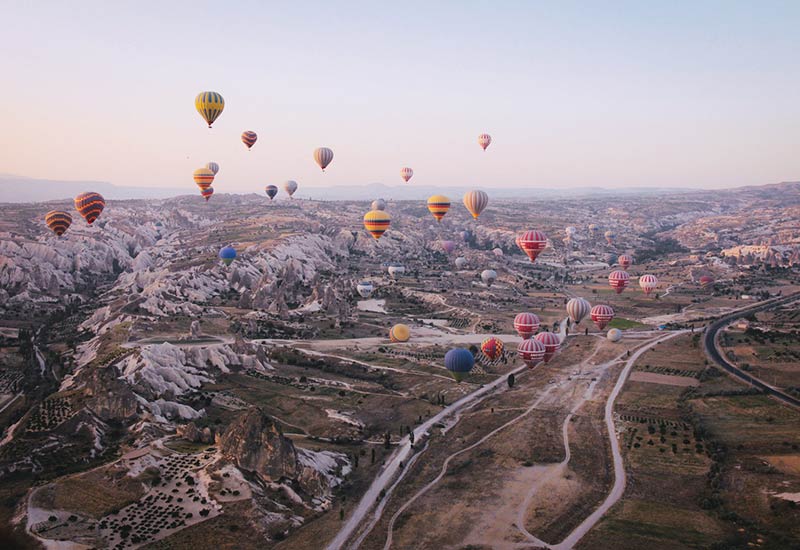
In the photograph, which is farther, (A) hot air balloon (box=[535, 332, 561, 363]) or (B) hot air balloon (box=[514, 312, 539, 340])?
(B) hot air balloon (box=[514, 312, 539, 340])

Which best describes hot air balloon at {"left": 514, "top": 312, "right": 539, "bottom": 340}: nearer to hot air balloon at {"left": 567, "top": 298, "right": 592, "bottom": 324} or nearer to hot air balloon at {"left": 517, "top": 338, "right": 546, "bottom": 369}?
hot air balloon at {"left": 517, "top": 338, "right": 546, "bottom": 369}

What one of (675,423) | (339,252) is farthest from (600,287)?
(675,423)

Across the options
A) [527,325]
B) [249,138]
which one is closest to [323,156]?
[249,138]

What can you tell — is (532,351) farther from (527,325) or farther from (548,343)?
(527,325)

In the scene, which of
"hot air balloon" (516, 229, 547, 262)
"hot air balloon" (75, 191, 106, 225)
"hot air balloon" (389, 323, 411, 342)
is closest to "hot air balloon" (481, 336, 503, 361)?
"hot air balloon" (389, 323, 411, 342)

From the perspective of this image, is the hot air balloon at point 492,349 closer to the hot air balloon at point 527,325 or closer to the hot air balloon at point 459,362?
the hot air balloon at point 527,325

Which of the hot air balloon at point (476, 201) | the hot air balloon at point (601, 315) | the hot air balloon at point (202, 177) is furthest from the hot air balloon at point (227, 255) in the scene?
the hot air balloon at point (601, 315)
